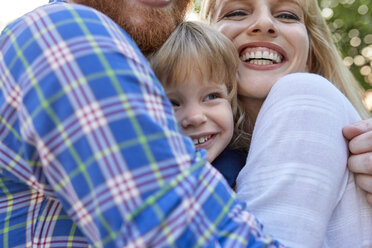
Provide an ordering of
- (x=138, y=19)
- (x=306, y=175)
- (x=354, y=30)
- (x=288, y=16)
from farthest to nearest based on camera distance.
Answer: (x=354, y=30) < (x=288, y=16) < (x=138, y=19) < (x=306, y=175)

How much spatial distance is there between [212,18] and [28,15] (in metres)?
1.60

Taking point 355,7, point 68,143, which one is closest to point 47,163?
point 68,143

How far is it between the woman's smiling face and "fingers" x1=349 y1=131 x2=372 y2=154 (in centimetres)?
81

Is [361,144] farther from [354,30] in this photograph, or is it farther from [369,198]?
[354,30]

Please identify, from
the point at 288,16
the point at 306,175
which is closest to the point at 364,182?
the point at 306,175

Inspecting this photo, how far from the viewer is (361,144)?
1566mm

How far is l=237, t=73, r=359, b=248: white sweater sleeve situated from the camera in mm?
1363

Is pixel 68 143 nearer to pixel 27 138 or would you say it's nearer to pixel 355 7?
pixel 27 138

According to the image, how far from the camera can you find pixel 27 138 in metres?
1.09

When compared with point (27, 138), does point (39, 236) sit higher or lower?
lower

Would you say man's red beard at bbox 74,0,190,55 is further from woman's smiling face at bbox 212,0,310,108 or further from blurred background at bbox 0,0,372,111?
blurred background at bbox 0,0,372,111

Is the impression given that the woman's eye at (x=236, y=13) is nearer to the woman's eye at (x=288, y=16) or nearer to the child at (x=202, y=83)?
the woman's eye at (x=288, y=16)

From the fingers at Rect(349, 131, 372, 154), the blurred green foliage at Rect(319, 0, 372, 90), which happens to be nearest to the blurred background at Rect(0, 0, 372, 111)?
the blurred green foliage at Rect(319, 0, 372, 90)

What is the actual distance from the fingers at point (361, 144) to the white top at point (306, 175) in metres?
0.03
